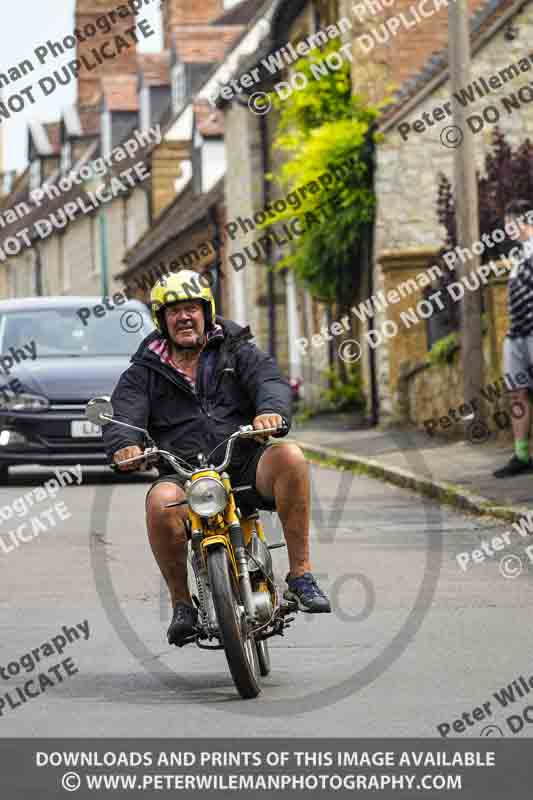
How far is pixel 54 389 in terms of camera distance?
16.3 metres

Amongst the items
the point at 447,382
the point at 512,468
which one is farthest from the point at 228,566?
the point at 447,382

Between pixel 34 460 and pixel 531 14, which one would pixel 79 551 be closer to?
pixel 34 460

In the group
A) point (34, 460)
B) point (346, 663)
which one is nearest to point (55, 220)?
point (34, 460)

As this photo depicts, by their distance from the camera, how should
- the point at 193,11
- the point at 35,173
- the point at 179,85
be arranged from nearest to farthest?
the point at 179,85 < the point at 193,11 < the point at 35,173

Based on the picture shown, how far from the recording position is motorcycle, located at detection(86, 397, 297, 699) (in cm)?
639

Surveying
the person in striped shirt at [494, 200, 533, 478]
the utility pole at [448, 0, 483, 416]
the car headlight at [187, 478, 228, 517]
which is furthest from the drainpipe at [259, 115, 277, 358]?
the car headlight at [187, 478, 228, 517]

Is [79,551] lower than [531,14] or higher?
lower

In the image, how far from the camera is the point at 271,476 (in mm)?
6961

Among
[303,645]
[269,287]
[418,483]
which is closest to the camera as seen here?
[303,645]

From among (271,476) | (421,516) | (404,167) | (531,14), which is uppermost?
(531,14)

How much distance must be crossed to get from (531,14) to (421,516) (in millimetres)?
12953

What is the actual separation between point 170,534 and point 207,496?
383 mm

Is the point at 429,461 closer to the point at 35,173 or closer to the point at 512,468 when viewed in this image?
the point at 512,468
